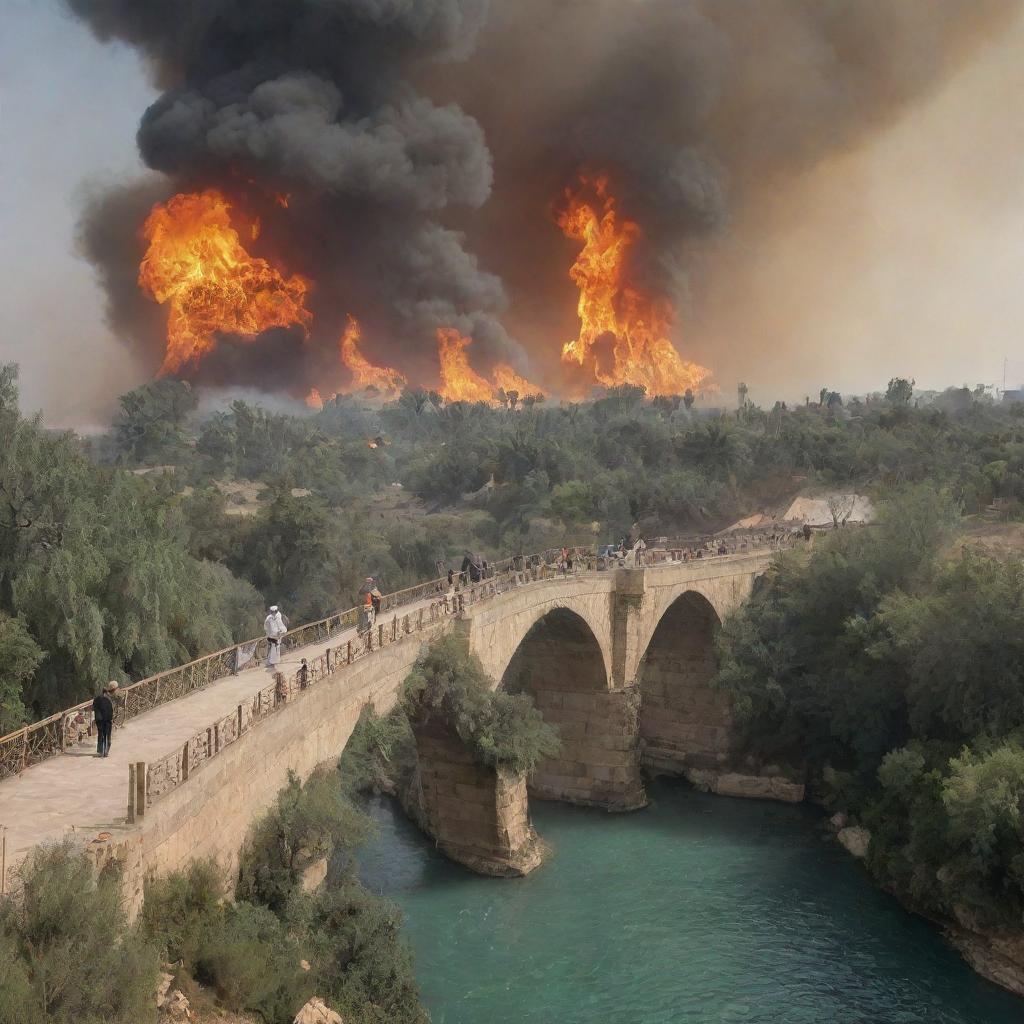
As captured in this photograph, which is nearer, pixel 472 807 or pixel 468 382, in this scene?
pixel 472 807

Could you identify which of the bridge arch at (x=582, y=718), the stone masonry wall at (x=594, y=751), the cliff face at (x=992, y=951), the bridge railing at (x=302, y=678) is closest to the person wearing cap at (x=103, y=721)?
the bridge railing at (x=302, y=678)

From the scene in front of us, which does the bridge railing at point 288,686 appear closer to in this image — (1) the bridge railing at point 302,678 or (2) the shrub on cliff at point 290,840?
(1) the bridge railing at point 302,678

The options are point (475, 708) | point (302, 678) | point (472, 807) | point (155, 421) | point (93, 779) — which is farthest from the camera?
point (155, 421)

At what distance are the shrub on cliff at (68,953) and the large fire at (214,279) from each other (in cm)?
9007

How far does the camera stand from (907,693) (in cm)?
A: 2580

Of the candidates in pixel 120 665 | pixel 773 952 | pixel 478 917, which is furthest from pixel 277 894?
pixel 773 952

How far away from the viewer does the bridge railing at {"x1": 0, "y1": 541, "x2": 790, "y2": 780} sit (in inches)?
479

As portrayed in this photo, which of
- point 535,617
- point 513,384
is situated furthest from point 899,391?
point 535,617

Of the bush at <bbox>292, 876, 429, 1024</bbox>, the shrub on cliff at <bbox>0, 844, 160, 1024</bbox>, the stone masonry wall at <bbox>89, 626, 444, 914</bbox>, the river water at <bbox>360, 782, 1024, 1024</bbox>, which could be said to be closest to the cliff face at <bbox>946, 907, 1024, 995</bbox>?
the river water at <bbox>360, 782, 1024, 1024</bbox>

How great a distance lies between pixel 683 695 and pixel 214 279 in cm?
7271

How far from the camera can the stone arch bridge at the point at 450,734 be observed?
1069 cm

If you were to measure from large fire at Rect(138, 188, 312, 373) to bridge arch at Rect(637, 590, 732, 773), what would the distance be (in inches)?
2715

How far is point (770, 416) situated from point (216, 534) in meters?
59.2

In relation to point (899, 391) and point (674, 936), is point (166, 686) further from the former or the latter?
point (899, 391)
